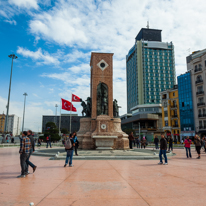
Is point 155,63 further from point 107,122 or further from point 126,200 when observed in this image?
point 126,200

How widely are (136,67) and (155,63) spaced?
1022 centimetres

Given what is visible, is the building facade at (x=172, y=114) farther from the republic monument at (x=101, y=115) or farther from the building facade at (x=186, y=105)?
the republic monument at (x=101, y=115)

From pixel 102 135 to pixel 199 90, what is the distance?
40064 millimetres

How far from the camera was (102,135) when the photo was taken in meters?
17.7

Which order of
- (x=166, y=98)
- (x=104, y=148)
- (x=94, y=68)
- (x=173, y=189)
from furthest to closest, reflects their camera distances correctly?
1. (x=166, y=98)
2. (x=94, y=68)
3. (x=104, y=148)
4. (x=173, y=189)

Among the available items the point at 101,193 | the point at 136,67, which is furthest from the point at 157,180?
the point at 136,67

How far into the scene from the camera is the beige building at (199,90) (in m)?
47.2

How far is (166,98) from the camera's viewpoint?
58.5 meters

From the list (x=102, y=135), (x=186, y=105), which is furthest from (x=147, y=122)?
(x=102, y=135)

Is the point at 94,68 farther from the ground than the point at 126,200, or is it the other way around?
the point at 94,68

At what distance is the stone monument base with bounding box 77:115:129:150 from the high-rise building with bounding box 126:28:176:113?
255 feet

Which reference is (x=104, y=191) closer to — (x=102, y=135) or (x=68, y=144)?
(x=68, y=144)

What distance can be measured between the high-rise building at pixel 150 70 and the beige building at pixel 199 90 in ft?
148

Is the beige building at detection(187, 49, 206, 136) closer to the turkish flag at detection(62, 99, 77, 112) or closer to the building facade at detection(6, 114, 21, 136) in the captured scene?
the turkish flag at detection(62, 99, 77, 112)
